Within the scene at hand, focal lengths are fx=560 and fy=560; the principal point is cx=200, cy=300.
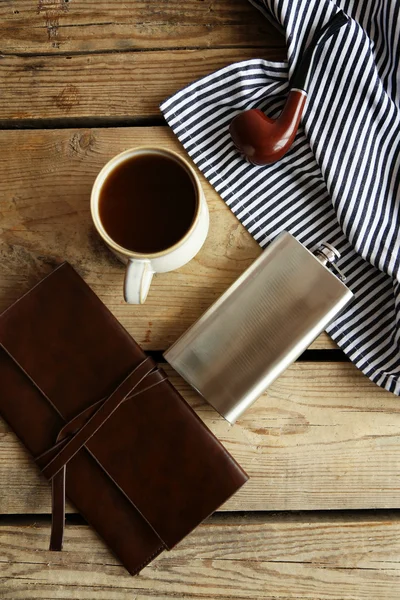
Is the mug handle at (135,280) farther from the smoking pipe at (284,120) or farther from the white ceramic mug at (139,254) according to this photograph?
the smoking pipe at (284,120)

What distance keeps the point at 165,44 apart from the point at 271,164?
189 mm

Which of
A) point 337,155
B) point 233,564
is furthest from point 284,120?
point 233,564

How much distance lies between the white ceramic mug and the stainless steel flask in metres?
0.07

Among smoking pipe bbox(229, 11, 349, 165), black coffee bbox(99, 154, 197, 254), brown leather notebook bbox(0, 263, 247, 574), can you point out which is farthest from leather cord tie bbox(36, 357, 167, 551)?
smoking pipe bbox(229, 11, 349, 165)

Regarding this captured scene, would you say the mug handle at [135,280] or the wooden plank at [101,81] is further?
the wooden plank at [101,81]

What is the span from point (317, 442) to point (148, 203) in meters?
0.32

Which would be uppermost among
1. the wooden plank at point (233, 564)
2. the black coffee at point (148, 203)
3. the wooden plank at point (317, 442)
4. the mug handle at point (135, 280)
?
the black coffee at point (148, 203)

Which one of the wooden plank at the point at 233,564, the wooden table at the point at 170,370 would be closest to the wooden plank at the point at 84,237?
the wooden table at the point at 170,370

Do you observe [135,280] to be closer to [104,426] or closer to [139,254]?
[139,254]

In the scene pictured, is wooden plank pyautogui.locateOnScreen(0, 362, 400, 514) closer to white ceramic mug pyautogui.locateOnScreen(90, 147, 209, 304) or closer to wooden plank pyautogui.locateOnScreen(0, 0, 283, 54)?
white ceramic mug pyautogui.locateOnScreen(90, 147, 209, 304)

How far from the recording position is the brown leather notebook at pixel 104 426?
59cm

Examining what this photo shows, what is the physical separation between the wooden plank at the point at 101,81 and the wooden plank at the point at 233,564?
479 millimetres

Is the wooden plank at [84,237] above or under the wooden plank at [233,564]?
above

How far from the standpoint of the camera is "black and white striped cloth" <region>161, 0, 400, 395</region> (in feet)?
1.94
